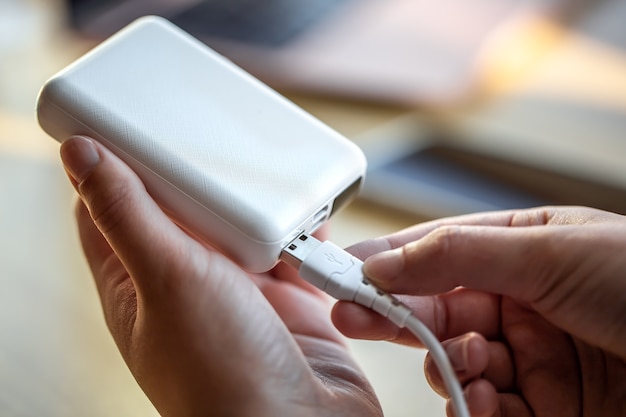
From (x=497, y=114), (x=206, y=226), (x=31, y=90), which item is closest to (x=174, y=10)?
(x=31, y=90)

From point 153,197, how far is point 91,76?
0.34ft

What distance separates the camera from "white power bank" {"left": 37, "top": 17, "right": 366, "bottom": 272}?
1.75 feet

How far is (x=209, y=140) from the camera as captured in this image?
0.57 m

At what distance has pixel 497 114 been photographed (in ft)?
3.43

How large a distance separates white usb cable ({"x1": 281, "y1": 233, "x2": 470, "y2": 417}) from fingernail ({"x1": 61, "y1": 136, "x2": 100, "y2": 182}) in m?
0.14

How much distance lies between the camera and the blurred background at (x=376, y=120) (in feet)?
2.45

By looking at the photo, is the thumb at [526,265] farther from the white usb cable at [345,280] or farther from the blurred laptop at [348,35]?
the blurred laptop at [348,35]

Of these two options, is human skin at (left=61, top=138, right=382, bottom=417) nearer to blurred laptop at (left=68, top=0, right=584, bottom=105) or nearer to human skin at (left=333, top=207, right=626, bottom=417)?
human skin at (left=333, top=207, right=626, bottom=417)

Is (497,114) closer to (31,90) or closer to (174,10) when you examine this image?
(174,10)

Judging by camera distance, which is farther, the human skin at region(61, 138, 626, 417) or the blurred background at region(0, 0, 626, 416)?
the blurred background at region(0, 0, 626, 416)

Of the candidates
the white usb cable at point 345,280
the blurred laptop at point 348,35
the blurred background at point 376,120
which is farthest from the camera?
the blurred laptop at point 348,35

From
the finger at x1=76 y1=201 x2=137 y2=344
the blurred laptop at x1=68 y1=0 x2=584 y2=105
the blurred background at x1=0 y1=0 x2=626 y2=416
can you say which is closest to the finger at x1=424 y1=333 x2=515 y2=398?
the blurred background at x1=0 y1=0 x2=626 y2=416

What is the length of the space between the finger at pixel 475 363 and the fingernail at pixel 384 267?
0.06m

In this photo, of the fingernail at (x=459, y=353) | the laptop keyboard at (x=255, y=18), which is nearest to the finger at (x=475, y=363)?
the fingernail at (x=459, y=353)
